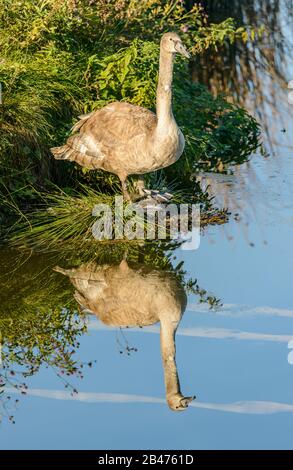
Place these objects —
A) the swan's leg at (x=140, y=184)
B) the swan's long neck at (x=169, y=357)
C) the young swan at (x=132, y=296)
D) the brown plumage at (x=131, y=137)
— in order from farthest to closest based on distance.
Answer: the swan's leg at (x=140, y=184) < the brown plumage at (x=131, y=137) < the young swan at (x=132, y=296) < the swan's long neck at (x=169, y=357)

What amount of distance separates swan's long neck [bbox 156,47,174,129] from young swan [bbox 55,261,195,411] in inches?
52.9

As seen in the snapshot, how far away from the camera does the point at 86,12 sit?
454 inches

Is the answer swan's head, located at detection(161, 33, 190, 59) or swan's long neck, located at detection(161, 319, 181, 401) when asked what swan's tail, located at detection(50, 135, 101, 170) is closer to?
swan's head, located at detection(161, 33, 190, 59)

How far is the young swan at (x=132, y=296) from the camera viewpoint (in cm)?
771

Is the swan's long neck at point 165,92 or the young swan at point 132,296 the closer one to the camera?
the young swan at point 132,296

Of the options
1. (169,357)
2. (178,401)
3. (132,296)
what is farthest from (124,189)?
(178,401)

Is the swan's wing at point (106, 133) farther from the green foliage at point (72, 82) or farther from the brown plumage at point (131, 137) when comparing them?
the green foliage at point (72, 82)

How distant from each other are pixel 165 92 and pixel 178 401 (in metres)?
3.91

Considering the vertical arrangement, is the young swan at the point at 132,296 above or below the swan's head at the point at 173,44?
below

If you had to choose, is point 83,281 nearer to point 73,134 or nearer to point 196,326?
point 196,326

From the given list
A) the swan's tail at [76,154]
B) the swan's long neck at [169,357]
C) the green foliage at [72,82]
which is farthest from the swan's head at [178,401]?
the swan's tail at [76,154]

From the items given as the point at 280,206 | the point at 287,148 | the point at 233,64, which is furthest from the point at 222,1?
the point at 280,206

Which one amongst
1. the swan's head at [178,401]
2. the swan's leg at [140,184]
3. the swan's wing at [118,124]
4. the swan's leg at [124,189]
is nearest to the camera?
the swan's head at [178,401]

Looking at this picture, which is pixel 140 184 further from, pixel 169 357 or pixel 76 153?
pixel 169 357
